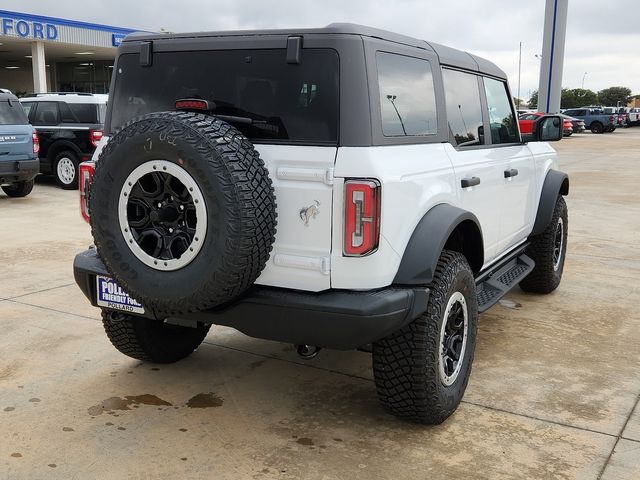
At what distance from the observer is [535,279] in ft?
18.8

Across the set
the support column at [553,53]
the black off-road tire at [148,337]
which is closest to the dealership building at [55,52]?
the support column at [553,53]

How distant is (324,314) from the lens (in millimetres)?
2883

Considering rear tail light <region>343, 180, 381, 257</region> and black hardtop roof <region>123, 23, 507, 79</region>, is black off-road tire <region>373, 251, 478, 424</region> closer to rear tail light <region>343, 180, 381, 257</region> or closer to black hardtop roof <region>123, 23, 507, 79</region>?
rear tail light <region>343, 180, 381, 257</region>

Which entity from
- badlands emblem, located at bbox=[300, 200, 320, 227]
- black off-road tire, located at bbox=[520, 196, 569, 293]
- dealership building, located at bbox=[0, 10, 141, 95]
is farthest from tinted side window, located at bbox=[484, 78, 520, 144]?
dealership building, located at bbox=[0, 10, 141, 95]

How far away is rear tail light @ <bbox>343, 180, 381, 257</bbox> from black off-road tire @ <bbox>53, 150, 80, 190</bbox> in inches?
424

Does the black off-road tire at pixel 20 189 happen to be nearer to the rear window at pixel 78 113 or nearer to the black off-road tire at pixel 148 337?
the rear window at pixel 78 113

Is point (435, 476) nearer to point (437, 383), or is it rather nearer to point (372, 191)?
point (437, 383)

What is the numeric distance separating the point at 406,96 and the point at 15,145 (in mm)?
8824

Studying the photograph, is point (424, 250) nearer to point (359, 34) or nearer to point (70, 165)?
point (359, 34)

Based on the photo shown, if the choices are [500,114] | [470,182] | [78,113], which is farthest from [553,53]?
[470,182]

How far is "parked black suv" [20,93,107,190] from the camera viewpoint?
12453mm

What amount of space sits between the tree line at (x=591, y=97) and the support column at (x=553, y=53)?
54.2 meters

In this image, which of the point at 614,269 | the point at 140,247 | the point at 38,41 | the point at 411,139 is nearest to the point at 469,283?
the point at 411,139

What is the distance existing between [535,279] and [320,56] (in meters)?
3.49
